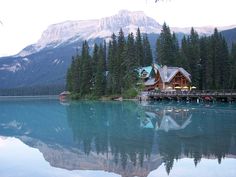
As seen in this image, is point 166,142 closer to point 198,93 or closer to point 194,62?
point 198,93

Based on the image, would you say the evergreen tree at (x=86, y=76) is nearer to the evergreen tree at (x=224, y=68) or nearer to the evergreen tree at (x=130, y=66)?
the evergreen tree at (x=130, y=66)

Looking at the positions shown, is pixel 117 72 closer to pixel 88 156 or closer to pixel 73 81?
pixel 73 81

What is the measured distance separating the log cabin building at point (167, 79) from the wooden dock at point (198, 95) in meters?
6.53

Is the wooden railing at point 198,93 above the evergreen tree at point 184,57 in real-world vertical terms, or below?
below

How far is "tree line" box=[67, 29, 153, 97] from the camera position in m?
89.8

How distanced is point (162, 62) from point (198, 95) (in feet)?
81.1

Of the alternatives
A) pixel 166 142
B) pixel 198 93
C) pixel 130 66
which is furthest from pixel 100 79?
pixel 166 142

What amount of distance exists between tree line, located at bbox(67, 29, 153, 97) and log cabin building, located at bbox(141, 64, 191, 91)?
4752 millimetres

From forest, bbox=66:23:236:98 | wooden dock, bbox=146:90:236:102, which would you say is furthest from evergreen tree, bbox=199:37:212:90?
wooden dock, bbox=146:90:236:102

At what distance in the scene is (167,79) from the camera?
87.0 metres

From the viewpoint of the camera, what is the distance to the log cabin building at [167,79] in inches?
3391

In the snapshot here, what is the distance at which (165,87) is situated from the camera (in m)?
90.0

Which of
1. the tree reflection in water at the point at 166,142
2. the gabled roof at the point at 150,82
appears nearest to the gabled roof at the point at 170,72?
the gabled roof at the point at 150,82

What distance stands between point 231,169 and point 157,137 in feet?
31.0
